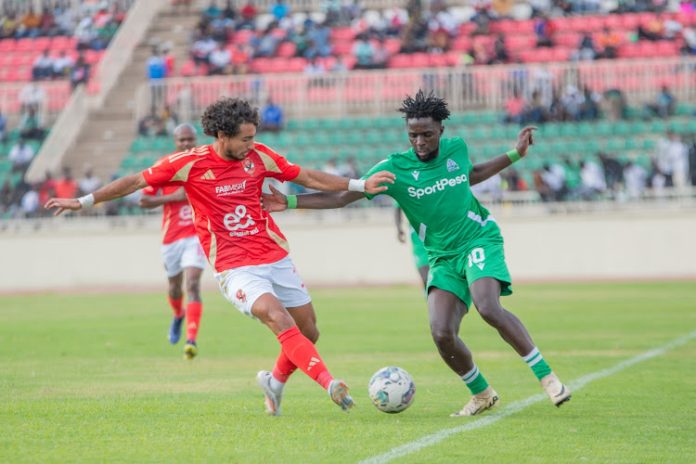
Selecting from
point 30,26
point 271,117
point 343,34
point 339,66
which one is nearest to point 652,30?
point 339,66

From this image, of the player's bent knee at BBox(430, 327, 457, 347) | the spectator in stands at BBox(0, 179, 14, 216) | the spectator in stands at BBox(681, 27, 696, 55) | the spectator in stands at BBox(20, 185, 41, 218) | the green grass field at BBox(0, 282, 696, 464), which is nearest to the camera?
the green grass field at BBox(0, 282, 696, 464)

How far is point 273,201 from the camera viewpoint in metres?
9.88

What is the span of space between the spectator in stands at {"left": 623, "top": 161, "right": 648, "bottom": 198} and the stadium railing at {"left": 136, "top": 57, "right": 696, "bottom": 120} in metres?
3.56

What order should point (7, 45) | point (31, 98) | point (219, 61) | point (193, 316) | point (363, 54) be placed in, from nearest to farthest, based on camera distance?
point (193, 316), point (363, 54), point (31, 98), point (219, 61), point (7, 45)

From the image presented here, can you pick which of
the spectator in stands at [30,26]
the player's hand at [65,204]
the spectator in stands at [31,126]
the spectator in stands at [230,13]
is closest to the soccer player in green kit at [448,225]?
the player's hand at [65,204]

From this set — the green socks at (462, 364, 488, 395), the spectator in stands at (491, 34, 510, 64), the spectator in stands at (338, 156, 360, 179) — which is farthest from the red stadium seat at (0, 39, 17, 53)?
the green socks at (462, 364, 488, 395)

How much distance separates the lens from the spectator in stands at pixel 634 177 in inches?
1207

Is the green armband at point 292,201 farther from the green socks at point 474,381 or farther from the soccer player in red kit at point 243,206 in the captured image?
the green socks at point 474,381

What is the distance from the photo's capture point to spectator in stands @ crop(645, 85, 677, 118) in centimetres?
3347

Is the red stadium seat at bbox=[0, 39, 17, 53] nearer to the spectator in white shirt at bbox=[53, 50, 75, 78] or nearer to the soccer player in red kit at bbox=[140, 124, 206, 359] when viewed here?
the spectator in white shirt at bbox=[53, 50, 75, 78]

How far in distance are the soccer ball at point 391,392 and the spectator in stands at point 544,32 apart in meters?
29.1

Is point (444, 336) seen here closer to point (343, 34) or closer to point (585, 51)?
point (585, 51)

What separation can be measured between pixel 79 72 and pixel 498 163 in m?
31.4

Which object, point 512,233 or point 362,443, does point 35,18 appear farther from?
point 362,443
